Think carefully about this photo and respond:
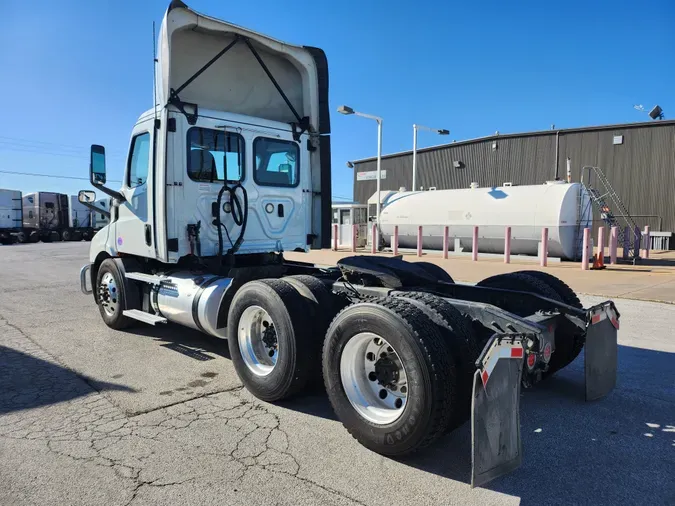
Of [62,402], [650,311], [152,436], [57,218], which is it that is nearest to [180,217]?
[62,402]

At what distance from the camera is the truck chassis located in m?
3.00

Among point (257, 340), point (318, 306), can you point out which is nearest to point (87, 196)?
point (257, 340)

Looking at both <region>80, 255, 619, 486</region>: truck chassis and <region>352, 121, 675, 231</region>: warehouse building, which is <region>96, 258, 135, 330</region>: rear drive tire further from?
A: <region>352, 121, 675, 231</region>: warehouse building

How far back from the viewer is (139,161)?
6324 mm

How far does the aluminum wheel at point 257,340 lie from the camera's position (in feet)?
14.9

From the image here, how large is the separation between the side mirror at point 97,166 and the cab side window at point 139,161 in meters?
0.33

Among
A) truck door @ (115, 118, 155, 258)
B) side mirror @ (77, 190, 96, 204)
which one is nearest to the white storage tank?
truck door @ (115, 118, 155, 258)

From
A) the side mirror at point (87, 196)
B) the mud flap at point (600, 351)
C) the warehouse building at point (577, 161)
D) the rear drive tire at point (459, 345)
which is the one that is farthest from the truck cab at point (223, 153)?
the warehouse building at point (577, 161)

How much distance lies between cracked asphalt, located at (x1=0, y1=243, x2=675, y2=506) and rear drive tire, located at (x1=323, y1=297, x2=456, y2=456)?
21cm

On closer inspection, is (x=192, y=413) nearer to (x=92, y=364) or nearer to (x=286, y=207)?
(x=92, y=364)

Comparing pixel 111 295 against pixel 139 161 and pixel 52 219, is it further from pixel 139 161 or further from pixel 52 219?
pixel 52 219

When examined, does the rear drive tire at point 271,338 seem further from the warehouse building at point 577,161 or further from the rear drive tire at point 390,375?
the warehouse building at point 577,161

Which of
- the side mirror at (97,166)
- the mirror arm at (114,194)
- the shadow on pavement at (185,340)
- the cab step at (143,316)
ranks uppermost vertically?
the side mirror at (97,166)

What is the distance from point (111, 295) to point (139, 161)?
1997 millimetres
